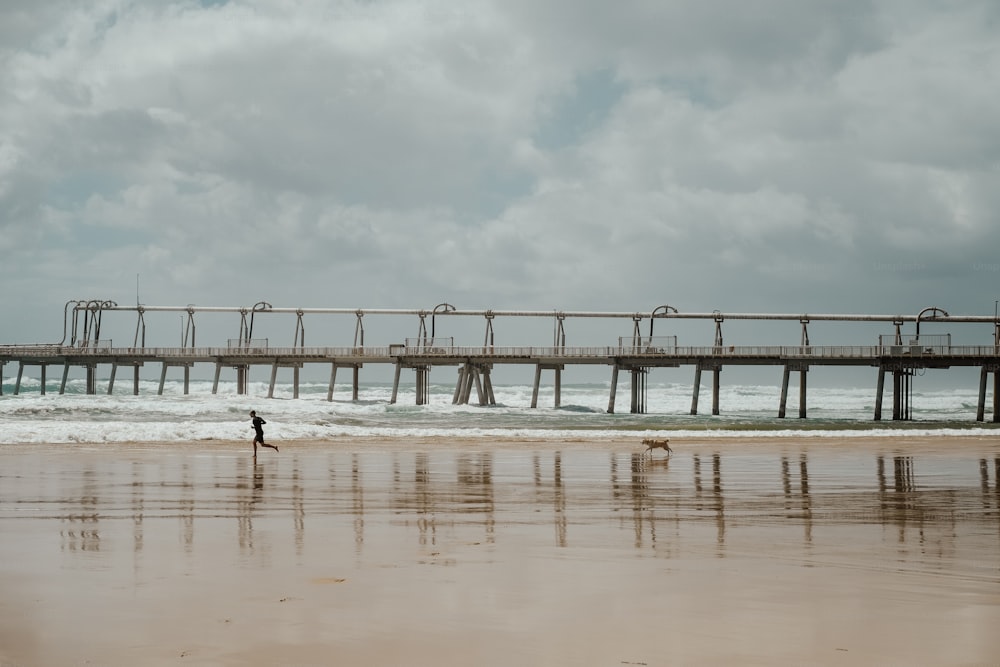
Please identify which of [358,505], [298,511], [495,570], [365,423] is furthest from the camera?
[365,423]

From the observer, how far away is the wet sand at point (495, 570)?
4.47 meters

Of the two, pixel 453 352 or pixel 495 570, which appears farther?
pixel 453 352

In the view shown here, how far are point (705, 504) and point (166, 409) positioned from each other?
39.4 meters

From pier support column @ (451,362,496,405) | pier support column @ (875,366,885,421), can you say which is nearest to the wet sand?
pier support column @ (875,366,885,421)

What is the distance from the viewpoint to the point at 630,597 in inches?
215

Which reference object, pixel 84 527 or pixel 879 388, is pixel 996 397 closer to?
pixel 879 388

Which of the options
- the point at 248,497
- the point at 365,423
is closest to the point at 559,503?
the point at 248,497

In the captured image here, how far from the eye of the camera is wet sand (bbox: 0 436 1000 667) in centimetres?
447

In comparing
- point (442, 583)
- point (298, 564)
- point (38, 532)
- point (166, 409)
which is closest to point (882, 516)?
point (442, 583)

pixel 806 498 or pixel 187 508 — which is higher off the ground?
pixel 806 498

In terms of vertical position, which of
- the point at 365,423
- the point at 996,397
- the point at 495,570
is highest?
the point at 996,397

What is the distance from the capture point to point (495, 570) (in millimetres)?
6273

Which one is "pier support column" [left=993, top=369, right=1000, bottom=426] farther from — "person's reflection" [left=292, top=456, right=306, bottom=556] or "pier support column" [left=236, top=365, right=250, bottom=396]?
"pier support column" [left=236, top=365, right=250, bottom=396]

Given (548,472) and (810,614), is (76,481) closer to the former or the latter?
(548,472)
